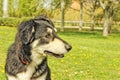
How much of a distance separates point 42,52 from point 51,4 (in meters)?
45.0

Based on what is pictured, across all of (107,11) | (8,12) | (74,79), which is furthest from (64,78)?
(8,12)

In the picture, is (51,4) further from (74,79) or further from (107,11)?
(74,79)

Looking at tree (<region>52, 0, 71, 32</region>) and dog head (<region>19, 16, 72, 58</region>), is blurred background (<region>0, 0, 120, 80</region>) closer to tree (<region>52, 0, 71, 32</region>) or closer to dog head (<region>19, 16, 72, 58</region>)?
tree (<region>52, 0, 71, 32</region>)

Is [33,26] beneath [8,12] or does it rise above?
above

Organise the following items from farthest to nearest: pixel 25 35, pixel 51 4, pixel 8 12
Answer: pixel 8 12, pixel 51 4, pixel 25 35

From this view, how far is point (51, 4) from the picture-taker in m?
52.6

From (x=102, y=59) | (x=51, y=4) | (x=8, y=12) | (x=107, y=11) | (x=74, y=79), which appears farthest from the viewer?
(x=8, y=12)

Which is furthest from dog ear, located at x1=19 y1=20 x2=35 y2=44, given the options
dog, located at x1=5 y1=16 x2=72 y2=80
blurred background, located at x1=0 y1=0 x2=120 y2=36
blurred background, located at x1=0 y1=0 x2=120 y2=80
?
blurred background, located at x1=0 y1=0 x2=120 y2=36

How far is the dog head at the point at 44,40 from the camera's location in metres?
7.76

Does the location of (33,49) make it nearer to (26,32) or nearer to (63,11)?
(26,32)

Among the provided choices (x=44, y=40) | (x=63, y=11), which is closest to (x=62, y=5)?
(x=63, y=11)

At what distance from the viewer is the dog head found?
7762 mm

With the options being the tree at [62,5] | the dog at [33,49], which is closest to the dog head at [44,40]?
the dog at [33,49]

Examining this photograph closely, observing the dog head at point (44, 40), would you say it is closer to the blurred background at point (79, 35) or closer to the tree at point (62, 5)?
the blurred background at point (79, 35)
